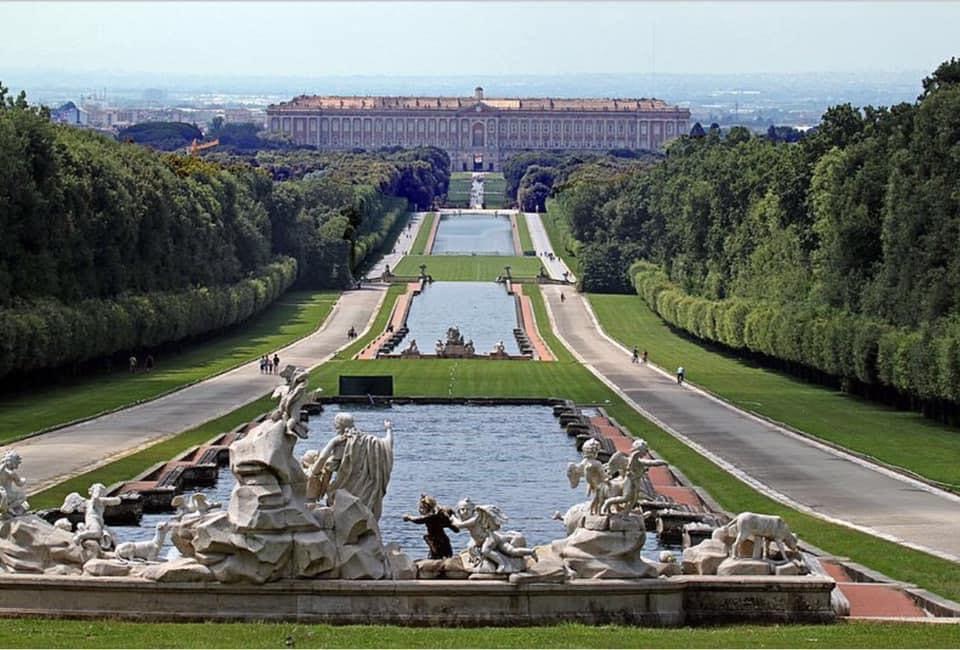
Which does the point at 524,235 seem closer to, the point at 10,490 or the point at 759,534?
the point at 759,534

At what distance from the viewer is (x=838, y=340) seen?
67.2 m

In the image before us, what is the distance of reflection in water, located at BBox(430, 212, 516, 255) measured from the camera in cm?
15738

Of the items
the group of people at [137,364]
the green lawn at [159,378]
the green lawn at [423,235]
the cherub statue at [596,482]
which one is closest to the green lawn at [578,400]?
the cherub statue at [596,482]

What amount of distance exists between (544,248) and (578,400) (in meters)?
95.8

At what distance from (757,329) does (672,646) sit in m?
57.8

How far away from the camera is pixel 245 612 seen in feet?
78.3

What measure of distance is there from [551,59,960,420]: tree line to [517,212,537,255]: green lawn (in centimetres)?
3686

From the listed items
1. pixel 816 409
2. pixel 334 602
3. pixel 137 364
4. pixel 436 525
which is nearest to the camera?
pixel 334 602

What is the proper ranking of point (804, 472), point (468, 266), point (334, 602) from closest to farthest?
point (334, 602) → point (804, 472) → point (468, 266)

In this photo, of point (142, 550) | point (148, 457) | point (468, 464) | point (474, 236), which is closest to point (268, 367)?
point (148, 457)

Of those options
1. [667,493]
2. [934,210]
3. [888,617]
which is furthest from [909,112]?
[888,617]

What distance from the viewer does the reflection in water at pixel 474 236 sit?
157 metres

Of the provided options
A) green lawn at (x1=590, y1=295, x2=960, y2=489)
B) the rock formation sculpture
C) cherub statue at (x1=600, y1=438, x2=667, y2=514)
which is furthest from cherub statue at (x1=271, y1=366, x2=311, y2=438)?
green lawn at (x1=590, y1=295, x2=960, y2=489)

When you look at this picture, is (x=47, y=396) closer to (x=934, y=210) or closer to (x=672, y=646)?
(x=934, y=210)
